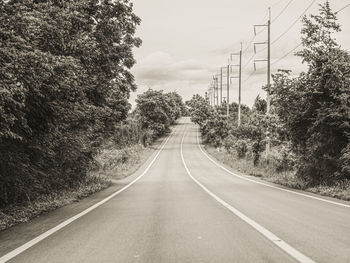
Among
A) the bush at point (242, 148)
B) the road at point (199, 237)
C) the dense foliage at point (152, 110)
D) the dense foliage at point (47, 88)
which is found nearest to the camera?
the road at point (199, 237)

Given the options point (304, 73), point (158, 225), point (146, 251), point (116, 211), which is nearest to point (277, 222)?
point (158, 225)

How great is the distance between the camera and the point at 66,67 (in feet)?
31.7

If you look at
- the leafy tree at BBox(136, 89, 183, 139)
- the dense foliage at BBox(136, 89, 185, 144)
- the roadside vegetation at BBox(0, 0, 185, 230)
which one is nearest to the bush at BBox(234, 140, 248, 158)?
the roadside vegetation at BBox(0, 0, 185, 230)

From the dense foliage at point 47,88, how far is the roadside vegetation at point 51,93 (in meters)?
0.02

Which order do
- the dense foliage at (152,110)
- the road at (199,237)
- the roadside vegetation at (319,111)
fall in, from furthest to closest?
1. the dense foliage at (152,110)
2. the roadside vegetation at (319,111)
3. the road at (199,237)

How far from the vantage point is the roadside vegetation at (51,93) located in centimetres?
784

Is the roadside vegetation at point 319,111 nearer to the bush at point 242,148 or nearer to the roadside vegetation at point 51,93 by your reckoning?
the roadside vegetation at point 51,93

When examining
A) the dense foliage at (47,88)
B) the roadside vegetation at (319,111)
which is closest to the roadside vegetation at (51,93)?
the dense foliage at (47,88)

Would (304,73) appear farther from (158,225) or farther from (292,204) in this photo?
(158,225)

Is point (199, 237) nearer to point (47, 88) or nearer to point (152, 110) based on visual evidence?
point (47, 88)

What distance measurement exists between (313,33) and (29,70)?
13878mm

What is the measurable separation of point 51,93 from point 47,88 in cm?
29

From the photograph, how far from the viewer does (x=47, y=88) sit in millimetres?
9367

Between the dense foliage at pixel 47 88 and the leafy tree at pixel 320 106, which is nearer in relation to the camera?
the dense foliage at pixel 47 88
